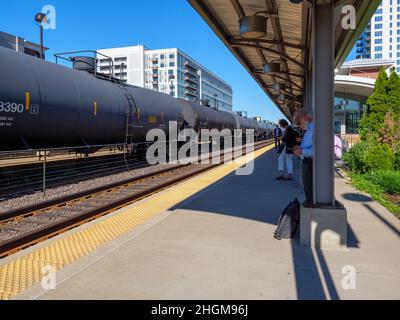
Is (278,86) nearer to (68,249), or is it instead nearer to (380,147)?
(380,147)

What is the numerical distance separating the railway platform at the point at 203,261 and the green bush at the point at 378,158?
4538 millimetres

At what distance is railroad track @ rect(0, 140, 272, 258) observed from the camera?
555cm

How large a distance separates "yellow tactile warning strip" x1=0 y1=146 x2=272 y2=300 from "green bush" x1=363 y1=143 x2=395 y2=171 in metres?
6.67

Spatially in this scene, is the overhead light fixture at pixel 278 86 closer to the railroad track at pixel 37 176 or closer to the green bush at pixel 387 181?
the railroad track at pixel 37 176

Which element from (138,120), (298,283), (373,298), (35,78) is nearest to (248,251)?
(298,283)

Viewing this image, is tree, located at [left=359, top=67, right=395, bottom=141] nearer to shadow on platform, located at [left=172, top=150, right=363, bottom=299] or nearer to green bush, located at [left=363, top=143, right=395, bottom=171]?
green bush, located at [left=363, top=143, right=395, bottom=171]

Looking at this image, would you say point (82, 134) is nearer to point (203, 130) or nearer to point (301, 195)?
point (301, 195)

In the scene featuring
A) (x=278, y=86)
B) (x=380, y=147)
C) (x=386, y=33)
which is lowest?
(x=380, y=147)

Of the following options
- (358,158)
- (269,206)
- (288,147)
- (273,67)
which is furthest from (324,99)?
(358,158)

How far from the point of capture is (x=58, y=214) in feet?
23.7

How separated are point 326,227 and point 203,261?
5.87 ft

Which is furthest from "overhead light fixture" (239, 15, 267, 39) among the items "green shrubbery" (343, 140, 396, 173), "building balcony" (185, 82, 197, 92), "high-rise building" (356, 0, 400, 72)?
"high-rise building" (356, 0, 400, 72)

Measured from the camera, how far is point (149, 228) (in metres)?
5.90
